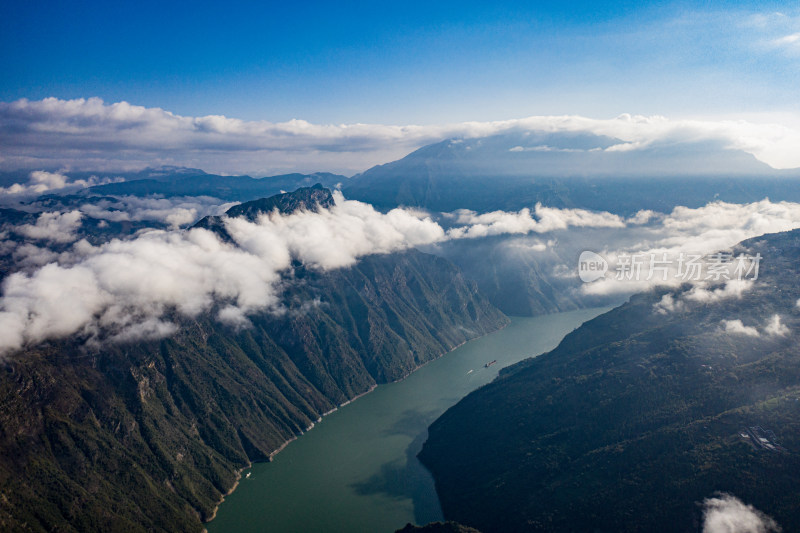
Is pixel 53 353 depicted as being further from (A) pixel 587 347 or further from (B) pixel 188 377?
(A) pixel 587 347

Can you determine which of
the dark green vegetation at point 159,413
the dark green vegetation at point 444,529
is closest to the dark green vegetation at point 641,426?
the dark green vegetation at point 444,529

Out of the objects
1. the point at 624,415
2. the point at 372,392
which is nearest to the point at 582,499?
the point at 624,415

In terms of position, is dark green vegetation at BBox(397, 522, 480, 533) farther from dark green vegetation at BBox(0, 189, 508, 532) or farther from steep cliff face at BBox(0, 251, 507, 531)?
dark green vegetation at BBox(0, 189, 508, 532)

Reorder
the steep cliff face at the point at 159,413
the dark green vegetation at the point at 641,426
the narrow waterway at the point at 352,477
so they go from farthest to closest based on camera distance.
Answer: the narrow waterway at the point at 352,477
the steep cliff face at the point at 159,413
the dark green vegetation at the point at 641,426

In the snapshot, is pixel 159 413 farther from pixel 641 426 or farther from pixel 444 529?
pixel 641 426

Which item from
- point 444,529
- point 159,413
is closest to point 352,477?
point 444,529

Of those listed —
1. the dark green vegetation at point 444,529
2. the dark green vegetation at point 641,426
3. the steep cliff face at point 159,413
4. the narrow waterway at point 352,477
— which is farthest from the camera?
the narrow waterway at point 352,477

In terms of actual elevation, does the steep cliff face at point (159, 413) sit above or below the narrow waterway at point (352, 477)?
above

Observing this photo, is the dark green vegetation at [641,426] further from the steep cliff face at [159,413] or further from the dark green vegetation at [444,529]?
the steep cliff face at [159,413]
